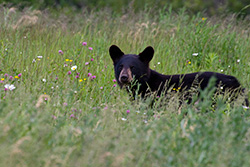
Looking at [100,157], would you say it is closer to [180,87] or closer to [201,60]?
[180,87]

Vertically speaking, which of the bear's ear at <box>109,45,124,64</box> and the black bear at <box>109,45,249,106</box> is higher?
the bear's ear at <box>109,45,124,64</box>

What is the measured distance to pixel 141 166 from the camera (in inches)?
104

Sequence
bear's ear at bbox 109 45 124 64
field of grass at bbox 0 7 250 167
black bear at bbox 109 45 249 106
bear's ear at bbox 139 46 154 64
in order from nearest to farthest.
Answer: field of grass at bbox 0 7 250 167, black bear at bbox 109 45 249 106, bear's ear at bbox 139 46 154 64, bear's ear at bbox 109 45 124 64

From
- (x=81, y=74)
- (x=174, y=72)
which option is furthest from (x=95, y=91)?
(x=174, y=72)

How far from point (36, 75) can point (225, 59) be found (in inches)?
141

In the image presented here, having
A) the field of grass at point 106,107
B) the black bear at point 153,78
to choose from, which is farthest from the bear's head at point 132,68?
the field of grass at point 106,107

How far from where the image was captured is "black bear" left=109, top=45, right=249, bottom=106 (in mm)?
5199

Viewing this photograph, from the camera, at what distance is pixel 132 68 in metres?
5.45

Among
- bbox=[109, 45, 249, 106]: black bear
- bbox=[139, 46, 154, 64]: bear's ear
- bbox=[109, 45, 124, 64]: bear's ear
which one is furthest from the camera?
bbox=[109, 45, 124, 64]: bear's ear

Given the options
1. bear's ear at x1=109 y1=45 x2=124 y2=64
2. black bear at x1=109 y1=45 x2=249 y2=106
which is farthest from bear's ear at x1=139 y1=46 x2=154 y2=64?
bear's ear at x1=109 y1=45 x2=124 y2=64

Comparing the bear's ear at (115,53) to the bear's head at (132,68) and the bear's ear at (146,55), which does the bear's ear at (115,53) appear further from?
the bear's ear at (146,55)

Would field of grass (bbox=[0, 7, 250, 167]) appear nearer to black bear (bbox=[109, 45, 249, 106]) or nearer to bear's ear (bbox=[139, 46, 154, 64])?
black bear (bbox=[109, 45, 249, 106])

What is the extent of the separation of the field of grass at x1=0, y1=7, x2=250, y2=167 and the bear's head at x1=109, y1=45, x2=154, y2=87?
0.83 feet

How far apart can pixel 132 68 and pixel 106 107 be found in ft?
4.31
